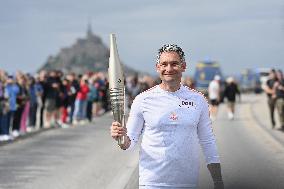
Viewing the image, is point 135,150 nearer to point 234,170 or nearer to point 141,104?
point 234,170

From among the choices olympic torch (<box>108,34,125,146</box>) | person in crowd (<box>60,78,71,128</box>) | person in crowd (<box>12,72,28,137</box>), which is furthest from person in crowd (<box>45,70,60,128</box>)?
olympic torch (<box>108,34,125,146</box>)

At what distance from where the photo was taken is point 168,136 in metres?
4.43

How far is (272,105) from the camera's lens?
74.2ft

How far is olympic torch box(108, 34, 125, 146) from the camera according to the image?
405 centimetres

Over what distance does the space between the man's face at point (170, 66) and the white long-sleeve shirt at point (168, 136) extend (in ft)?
0.38

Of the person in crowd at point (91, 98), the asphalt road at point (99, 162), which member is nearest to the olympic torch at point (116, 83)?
the asphalt road at point (99, 162)

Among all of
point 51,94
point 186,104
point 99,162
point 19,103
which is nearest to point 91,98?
point 51,94

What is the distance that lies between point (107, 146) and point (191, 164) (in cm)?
1312

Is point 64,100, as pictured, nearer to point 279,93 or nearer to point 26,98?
point 26,98

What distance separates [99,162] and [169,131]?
9.39 meters

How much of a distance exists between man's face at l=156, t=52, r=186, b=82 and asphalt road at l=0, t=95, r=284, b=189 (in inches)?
233

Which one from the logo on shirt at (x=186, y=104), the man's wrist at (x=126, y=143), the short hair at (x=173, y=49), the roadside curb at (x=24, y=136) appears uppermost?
the short hair at (x=173, y=49)

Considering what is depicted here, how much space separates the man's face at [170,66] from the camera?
14.4ft

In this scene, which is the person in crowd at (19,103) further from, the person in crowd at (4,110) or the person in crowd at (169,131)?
the person in crowd at (169,131)
